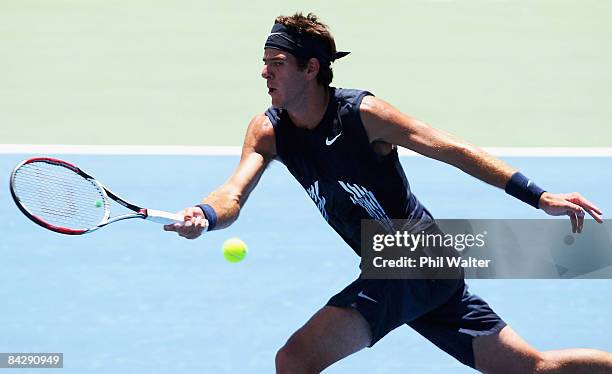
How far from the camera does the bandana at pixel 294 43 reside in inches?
209

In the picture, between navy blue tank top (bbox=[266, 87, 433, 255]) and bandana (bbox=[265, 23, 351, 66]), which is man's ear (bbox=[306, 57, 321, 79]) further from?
navy blue tank top (bbox=[266, 87, 433, 255])

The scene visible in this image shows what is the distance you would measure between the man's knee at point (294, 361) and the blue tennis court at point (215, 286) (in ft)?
4.73

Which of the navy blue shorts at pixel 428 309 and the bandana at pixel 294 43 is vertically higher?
the bandana at pixel 294 43

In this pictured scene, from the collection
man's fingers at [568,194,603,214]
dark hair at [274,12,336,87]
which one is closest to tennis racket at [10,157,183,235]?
dark hair at [274,12,336,87]

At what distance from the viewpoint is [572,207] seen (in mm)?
4949

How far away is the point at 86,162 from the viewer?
31.2 ft

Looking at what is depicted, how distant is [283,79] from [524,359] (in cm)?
165

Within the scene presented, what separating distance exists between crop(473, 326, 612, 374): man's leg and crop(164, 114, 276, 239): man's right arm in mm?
1241

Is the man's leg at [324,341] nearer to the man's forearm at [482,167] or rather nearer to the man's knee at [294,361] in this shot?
the man's knee at [294,361]

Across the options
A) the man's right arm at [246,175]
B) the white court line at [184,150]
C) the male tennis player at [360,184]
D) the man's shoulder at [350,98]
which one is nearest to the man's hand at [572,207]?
the male tennis player at [360,184]

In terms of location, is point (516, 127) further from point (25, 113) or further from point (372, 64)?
point (25, 113)

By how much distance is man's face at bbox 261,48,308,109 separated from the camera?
5.29 m

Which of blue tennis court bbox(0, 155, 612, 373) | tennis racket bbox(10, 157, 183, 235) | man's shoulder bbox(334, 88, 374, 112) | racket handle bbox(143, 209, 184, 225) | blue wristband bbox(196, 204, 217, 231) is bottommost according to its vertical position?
blue tennis court bbox(0, 155, 612, 373)

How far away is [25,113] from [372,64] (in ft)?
11.5
